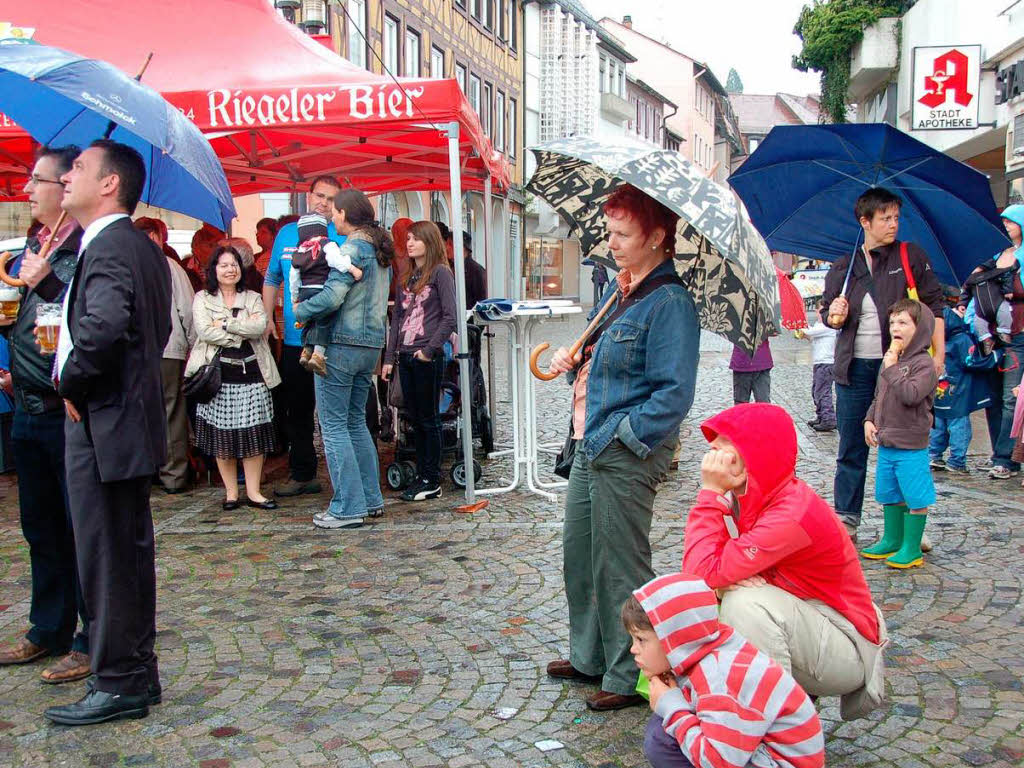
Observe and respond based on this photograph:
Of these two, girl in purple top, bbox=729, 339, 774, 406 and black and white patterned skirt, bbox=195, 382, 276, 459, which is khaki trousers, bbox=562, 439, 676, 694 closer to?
black and white patterned skirt, bbox=195, 382, 276, 459

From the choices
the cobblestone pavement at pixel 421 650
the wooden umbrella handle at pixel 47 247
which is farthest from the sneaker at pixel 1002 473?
the wooden umbrella handle at pixel 47 247

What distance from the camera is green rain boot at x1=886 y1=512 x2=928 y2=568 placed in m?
5.52

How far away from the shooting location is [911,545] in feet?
18.2

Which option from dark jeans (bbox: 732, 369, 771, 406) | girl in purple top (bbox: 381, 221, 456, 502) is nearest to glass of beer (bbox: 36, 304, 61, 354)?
girl in purple top (bbox: 381, 221, 456, 502)

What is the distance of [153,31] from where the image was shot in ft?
26.8

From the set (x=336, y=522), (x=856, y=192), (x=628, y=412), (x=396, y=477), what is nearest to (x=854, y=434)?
(x=856, y=192)

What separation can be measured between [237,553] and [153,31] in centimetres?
441

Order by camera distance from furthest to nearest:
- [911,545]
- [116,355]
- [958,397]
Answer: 1. [958,397]
2. [911,545]
3. [116,355]

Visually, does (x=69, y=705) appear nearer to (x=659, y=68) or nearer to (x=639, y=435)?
(x=639, y=435)

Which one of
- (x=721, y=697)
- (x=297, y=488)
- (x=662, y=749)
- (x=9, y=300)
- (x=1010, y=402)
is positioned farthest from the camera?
(x=1010, y=402)

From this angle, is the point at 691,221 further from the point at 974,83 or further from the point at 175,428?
the point at 974,83

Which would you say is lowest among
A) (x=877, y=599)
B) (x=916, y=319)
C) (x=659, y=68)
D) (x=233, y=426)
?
(x=877, y=599)

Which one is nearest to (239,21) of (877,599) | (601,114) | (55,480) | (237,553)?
(237,553)

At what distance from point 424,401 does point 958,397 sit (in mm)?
4076
